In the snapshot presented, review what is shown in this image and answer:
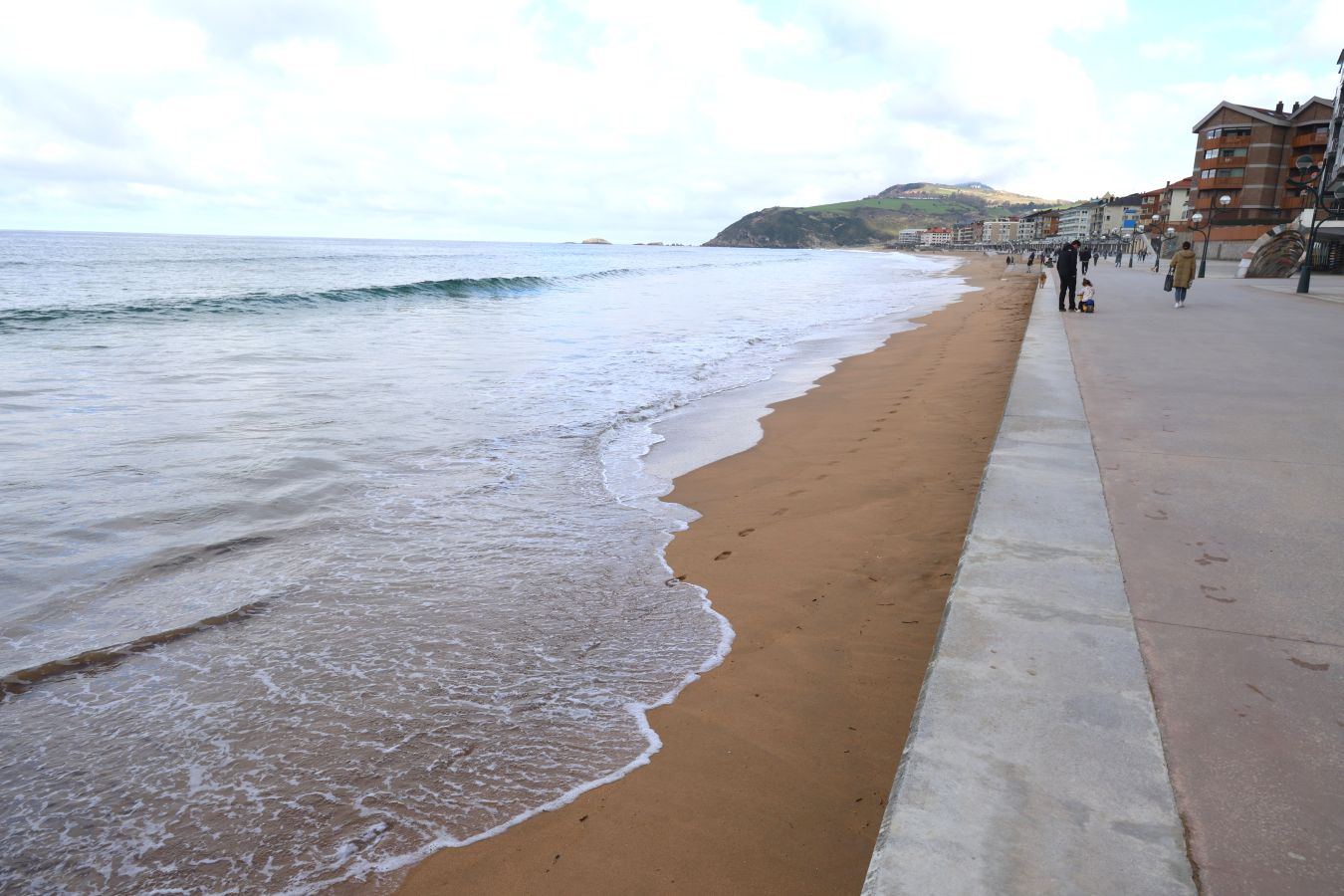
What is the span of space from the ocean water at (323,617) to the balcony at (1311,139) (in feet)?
270

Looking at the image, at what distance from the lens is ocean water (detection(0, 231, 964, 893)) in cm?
281

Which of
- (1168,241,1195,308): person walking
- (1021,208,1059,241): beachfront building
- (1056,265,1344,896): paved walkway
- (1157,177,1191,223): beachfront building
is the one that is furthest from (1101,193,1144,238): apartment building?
(1056,265,1344,896): paved walkway

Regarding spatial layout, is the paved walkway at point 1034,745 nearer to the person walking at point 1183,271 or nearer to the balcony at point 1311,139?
the person walking at point 1183,271

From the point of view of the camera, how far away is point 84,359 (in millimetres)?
14961

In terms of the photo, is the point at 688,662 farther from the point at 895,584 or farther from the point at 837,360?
the point at 837,360

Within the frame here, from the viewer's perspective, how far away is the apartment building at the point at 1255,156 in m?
72.1

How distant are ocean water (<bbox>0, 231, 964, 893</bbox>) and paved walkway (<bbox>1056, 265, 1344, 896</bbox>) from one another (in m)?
1.82

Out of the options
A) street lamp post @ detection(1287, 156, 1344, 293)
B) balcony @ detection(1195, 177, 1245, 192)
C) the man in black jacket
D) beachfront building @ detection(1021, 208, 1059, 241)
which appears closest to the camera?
the man in black jacket

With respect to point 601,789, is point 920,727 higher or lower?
higher

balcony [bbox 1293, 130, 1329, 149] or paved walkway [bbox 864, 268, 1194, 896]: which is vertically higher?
balcony [bbox 1293, 130, 1329, 149]

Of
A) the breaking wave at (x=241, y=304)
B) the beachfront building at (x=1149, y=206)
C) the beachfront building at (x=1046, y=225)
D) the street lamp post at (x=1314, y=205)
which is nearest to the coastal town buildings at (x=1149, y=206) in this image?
the beachfront building at (x=1149, y=206)

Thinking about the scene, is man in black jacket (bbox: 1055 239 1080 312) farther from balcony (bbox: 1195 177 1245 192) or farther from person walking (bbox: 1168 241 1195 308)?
balcony (bbox: 1195 177 1245 192)

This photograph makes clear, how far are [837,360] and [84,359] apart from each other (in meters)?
14.1

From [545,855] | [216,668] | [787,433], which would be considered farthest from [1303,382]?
[216,668]
